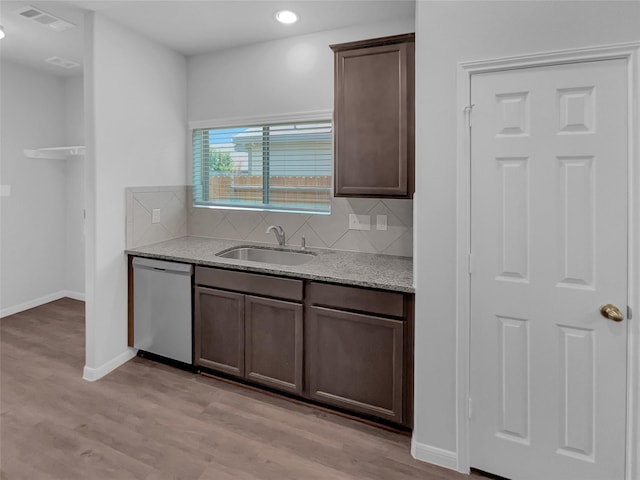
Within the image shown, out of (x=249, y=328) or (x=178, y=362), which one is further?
(x=178, y=362)

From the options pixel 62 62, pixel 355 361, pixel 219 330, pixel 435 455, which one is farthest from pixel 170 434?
pixel 62 62

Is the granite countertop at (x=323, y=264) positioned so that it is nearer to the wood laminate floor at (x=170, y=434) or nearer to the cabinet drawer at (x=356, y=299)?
the cabinet drawer at (x=356, y=299)

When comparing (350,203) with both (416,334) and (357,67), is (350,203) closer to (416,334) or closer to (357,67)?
(357,67)

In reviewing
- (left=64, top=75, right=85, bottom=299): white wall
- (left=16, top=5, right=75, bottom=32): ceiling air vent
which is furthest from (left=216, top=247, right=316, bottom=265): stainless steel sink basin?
(left=64, top=75, right=85, bottom=299): white wall

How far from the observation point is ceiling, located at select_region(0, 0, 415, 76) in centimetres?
260

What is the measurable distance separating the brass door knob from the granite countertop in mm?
844

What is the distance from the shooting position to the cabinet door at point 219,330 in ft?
8.82

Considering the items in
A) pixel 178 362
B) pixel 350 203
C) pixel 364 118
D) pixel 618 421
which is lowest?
pixel 178 362

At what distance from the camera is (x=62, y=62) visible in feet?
12.7

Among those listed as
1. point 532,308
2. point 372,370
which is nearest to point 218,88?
point 372,370

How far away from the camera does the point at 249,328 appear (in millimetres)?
2639

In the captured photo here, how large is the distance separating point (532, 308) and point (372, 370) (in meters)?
0.95

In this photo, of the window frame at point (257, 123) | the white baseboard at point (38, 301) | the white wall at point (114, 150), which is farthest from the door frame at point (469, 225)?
the white baseboard at point (38, 301)

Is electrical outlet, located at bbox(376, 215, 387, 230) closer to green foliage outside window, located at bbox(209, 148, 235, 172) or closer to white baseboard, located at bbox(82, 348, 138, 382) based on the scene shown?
green foliage outside window, located at bbox(209, 148, 235, 172)
